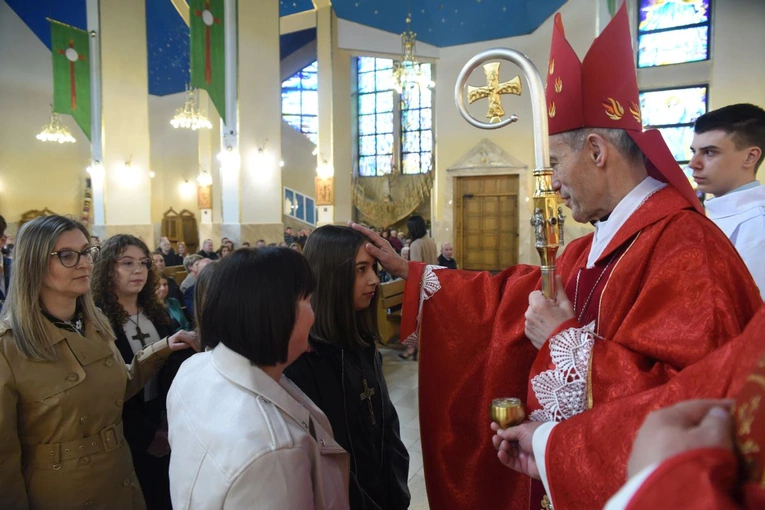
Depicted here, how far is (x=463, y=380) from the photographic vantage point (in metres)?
1.74

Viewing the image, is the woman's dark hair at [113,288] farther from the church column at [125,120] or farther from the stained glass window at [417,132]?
the stained glass window at [417,132]

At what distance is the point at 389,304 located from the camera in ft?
11.3

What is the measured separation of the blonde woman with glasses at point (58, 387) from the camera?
1.50 meters

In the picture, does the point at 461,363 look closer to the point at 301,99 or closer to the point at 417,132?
the point at 417,132

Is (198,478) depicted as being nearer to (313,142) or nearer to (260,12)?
(260,12)

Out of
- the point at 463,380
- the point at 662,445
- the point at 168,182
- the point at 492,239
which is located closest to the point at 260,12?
the point at 492,239

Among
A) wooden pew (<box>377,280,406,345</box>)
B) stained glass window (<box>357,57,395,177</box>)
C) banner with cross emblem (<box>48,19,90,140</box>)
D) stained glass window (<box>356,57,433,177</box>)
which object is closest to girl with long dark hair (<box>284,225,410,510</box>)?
wooden pew (<box>377,280,406,345</box>)

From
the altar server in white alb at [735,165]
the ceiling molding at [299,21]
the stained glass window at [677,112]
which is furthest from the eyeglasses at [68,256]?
the ceiling molding at [299,21]

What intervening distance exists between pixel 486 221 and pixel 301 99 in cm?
983

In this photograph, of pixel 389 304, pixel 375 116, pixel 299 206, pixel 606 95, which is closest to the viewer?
pixel 606 95

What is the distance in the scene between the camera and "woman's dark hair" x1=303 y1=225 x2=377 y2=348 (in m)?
1.58

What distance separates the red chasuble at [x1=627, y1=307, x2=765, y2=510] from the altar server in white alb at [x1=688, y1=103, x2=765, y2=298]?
5.95 ft

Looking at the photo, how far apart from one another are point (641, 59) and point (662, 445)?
11905mm

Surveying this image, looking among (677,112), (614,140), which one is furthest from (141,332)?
(677,112)
